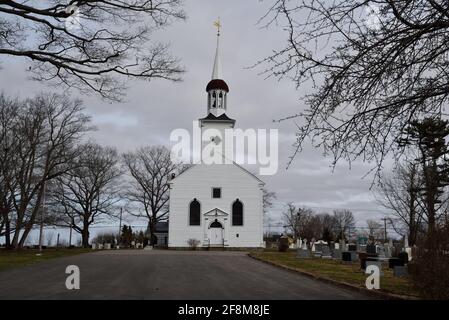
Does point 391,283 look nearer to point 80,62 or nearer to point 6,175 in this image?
point 80,62

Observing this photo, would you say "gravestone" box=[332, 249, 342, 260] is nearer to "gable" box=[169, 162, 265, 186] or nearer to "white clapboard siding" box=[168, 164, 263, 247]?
"white clapboard siding" box=[168, 164, 263, 247]

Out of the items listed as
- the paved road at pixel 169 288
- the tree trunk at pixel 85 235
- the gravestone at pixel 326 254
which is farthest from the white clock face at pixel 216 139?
the paved road at pixel 169 288

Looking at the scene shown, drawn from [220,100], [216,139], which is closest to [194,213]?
[216,139]

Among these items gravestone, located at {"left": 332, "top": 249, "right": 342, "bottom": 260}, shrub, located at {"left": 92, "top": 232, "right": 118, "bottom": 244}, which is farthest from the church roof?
gravestone, located at {"left": 332, "top": 249, "right": 342, "bottom": 260}

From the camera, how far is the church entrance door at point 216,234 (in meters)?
51.2

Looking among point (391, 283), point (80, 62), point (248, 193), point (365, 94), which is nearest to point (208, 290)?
point (391, 283)

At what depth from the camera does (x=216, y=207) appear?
173 ft

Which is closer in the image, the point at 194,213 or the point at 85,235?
the point at 194,213

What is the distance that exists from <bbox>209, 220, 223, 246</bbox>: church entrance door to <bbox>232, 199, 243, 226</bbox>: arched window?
1669 millimetres

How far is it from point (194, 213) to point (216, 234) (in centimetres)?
343

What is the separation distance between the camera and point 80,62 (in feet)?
55.2

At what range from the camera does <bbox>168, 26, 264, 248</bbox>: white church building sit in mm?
51438

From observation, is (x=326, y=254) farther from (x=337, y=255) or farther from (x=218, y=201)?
(x=218, y=201)
